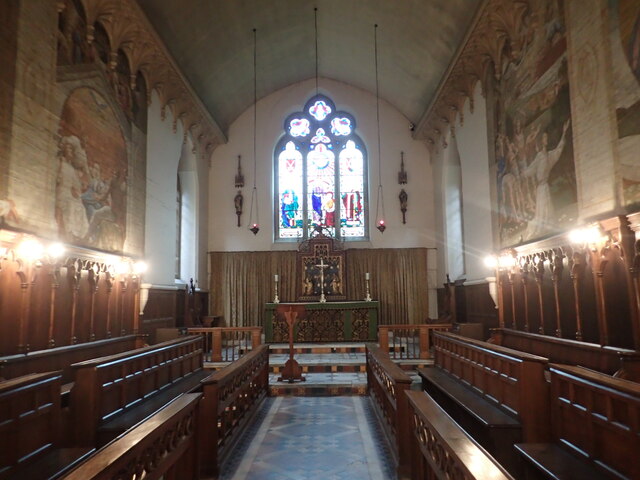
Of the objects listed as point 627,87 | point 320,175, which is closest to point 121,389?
point 627,87

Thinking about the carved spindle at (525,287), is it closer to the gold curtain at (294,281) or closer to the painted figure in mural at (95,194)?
the gold curtain at (294,281)

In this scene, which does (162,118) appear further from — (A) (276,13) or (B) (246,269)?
(B) (246,269)

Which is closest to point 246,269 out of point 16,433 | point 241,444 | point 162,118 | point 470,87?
point 162,118

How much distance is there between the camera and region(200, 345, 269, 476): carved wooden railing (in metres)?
4.34

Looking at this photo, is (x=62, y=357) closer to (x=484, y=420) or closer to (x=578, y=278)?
(x=484, y=420)

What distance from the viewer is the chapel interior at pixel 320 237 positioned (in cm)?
425

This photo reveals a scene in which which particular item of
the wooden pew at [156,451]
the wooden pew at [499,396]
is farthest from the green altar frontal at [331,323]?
the wooden pew at [156,451]

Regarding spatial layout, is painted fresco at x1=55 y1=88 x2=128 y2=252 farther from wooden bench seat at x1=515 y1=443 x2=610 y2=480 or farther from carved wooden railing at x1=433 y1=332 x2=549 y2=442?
wooden bench seat at x1=515 y1=443 x2=610 y2=480

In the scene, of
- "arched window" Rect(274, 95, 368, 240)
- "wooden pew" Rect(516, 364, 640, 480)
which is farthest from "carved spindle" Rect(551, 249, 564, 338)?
"arched window" Rect(274, 95, 368, 240)

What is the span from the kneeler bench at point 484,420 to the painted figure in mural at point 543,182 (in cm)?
278

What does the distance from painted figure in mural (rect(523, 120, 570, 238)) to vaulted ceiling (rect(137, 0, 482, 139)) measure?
329 centimetres

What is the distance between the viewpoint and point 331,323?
41.5ft

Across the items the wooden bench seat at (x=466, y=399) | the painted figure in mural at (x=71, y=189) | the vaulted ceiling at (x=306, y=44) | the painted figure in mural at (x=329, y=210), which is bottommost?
the wooden bench seat at (x=466, y=399)

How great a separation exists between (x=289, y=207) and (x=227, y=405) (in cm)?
1094
